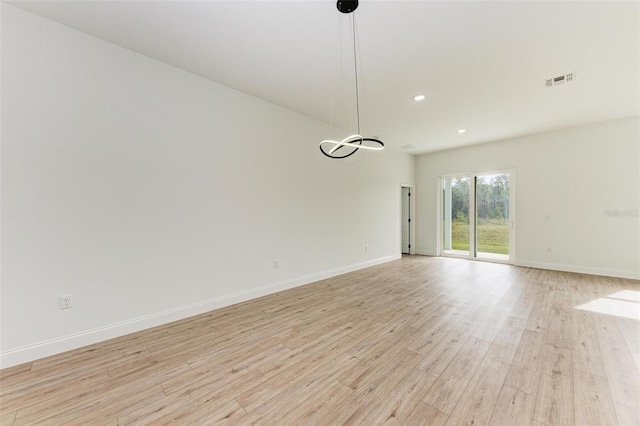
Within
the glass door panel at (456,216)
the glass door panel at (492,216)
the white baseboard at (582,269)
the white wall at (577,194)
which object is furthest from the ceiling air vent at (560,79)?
the white baseboard at (582,269)

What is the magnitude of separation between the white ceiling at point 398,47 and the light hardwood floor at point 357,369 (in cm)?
313

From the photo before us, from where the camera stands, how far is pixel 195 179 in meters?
3.32

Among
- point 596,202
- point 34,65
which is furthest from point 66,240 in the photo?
point 596,202

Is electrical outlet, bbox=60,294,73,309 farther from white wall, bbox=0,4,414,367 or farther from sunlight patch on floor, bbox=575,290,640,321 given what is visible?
sunlight patch on floor, bbox=575,290,640,321

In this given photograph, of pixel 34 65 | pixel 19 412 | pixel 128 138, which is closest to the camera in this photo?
pixel 19 412

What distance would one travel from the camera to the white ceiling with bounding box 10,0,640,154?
226 centimetres

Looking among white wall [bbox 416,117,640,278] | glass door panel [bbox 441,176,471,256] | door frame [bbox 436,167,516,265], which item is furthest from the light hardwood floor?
glass door panel [bbox 441,176,471,256]

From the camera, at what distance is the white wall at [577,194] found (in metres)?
4.88

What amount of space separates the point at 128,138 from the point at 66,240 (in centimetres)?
122

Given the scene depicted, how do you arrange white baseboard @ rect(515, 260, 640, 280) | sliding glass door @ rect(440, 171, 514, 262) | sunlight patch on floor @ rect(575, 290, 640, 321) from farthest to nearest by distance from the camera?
sliding glass door @ rect(440, 171, 514, 262) < white baseboard @ rect(515, 260, 640, 280) < sunlight patch on floor @ rect(575, 290, 640, 321)

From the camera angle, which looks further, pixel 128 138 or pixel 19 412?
pixel 128 138

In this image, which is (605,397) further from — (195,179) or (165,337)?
(195,179)

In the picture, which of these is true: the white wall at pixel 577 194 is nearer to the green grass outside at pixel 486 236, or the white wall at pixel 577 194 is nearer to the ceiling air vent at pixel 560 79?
the green grass outside at pixel 486 236

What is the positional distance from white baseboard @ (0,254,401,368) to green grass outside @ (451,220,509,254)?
5253 millimetres
